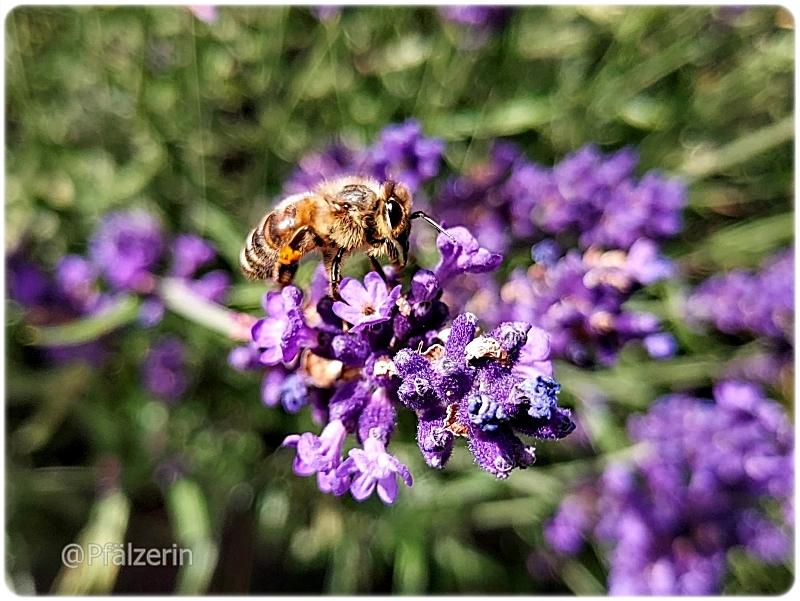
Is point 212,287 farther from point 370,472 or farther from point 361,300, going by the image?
point 370,472

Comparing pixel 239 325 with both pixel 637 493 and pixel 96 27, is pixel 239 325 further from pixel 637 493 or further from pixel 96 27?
pixel 96 27

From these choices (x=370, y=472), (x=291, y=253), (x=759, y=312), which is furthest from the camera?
(x=759, y=312)

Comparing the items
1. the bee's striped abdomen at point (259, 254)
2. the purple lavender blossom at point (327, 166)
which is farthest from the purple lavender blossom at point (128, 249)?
the bee's striped abdomen at point (259, 254)

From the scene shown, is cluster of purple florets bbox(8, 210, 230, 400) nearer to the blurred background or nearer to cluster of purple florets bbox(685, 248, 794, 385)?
the blurred background

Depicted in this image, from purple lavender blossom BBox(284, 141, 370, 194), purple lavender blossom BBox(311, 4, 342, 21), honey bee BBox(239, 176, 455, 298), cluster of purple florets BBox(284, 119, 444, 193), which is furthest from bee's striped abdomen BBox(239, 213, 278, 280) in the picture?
purple lavender blossom BBox(311, 4, 342, 21)

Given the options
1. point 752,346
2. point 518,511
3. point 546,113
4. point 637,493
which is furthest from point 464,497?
point 546,113

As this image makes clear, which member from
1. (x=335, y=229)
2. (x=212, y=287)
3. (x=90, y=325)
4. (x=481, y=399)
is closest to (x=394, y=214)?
→ (x=335, y=229)

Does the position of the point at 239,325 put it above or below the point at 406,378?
below
